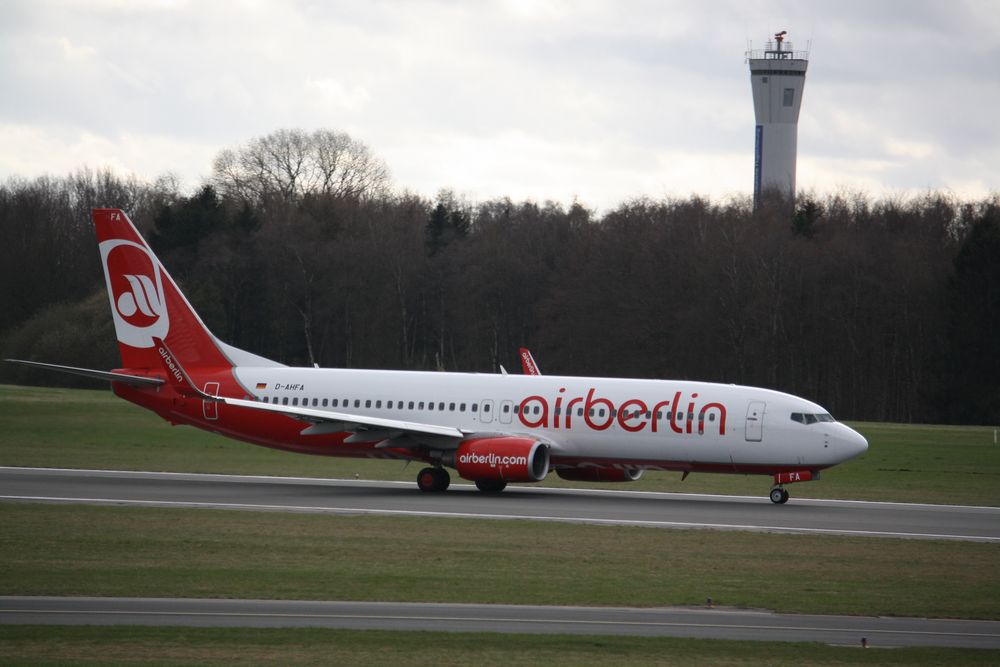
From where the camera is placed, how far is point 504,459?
36438 millimetres

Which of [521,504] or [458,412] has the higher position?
[458,412]

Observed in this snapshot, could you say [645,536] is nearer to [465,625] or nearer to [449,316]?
[465,625]

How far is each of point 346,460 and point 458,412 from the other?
551 inches

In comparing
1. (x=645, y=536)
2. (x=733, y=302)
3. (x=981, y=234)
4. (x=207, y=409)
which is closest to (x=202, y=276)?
(x=733, y=302)

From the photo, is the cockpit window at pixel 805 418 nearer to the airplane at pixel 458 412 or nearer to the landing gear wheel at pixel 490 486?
the airplane at pixel 458 412

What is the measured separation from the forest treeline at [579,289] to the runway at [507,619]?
67056 millimetres

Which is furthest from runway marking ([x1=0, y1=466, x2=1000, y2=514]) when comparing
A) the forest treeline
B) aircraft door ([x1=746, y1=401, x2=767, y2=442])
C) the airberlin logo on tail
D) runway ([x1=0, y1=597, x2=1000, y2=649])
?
the forest treeline

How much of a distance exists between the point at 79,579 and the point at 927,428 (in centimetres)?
5748

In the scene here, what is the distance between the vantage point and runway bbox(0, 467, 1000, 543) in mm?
31828

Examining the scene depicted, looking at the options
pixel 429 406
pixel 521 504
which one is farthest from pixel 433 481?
pixel 521 504

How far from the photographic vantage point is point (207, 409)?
40969 mm

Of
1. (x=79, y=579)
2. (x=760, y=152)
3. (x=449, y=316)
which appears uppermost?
(x=760, y=152)

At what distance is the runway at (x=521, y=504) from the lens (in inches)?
1253

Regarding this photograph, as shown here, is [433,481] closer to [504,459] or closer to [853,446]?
[504,459]
